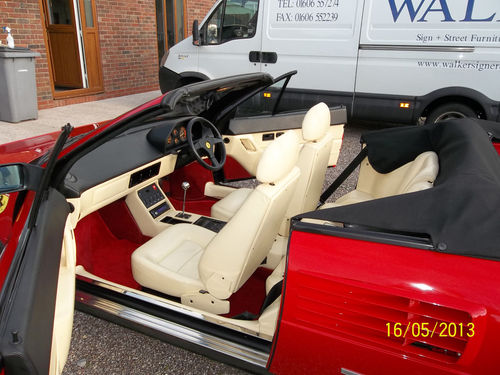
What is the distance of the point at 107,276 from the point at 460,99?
200 inches

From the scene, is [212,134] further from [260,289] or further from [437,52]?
[437,52]

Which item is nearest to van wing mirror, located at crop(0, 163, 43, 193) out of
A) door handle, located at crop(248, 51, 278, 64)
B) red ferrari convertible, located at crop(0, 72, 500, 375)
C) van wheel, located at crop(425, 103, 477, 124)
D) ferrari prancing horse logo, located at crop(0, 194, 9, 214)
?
red ferrari convertible, located at crop(0, 72, 500, 375)

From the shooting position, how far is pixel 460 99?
549cm

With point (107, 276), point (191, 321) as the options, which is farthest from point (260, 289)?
point (107, 276)

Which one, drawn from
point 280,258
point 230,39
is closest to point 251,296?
point 280,258

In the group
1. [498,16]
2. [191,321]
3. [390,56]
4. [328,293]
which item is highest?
[498,16]

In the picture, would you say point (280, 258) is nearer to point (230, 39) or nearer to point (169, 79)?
point (230, 39)

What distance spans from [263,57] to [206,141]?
399 cm

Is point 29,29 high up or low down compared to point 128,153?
up

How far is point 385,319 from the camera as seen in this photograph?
1.41 metres

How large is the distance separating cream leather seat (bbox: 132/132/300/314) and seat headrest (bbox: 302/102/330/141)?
1.74 feet

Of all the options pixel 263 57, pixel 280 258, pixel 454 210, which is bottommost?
pixel 280 258

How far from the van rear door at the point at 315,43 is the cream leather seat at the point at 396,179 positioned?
3.29 m
